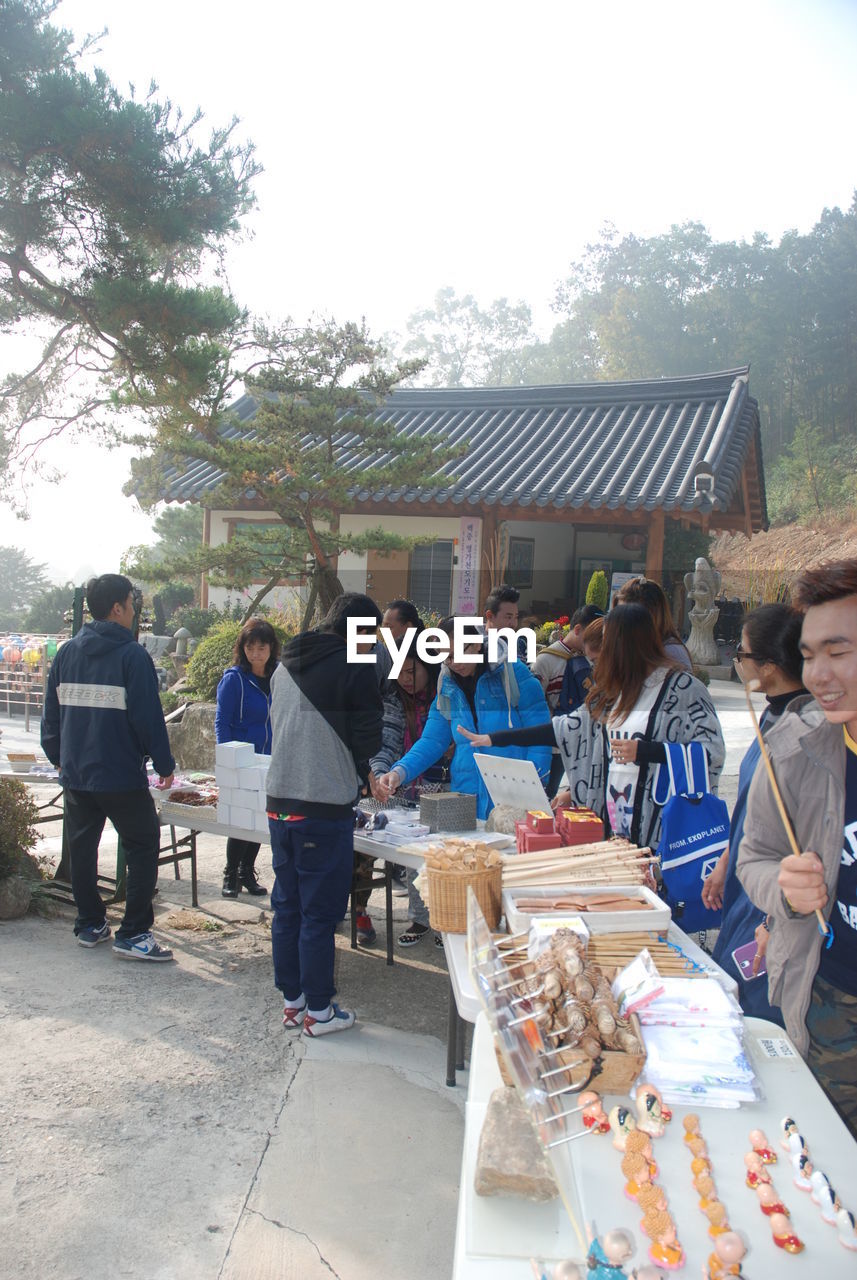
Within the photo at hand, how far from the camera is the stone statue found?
1452cm

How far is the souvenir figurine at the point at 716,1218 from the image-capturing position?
1315 millimetres

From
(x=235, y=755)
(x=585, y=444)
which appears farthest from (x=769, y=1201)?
(x=585, y=444)

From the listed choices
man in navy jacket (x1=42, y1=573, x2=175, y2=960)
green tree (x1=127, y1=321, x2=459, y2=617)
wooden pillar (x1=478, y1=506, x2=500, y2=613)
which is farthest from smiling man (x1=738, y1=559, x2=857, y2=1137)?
wooden pillar (x1=478, y1=506, x2=500, y2=613)

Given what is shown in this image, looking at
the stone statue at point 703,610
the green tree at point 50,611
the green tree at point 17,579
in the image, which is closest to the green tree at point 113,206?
the stone statue at point 703,610

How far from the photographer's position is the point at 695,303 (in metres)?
41.1

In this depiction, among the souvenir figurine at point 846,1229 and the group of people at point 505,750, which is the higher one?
the group of people at point 505,750

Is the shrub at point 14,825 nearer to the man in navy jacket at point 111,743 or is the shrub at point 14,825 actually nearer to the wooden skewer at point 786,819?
the man in navy jacket at point 111,743

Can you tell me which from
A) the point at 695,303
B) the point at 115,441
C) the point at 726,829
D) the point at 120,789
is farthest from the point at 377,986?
the point at 695,303

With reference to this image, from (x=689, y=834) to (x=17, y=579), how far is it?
32.0 m

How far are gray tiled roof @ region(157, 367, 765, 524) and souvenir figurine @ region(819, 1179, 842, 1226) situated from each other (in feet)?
26.3

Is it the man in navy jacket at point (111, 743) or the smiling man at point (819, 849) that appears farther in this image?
the man in navy jacket at point (111, 743)

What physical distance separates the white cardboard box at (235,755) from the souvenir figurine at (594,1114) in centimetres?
283

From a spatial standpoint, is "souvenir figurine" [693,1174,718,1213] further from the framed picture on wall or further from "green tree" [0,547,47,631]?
"green tree" [0,547,47,631]

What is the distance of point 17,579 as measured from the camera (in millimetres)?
31234
